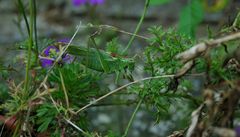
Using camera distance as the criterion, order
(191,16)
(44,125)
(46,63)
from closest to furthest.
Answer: (44,125)
(46,63)
(191,16)

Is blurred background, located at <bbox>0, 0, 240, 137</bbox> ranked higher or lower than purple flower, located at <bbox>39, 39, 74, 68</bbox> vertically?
higher

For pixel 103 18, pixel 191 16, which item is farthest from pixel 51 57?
pixel 103 18

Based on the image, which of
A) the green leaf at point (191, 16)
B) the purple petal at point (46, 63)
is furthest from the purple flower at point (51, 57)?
the green leaf at point (191, 16)

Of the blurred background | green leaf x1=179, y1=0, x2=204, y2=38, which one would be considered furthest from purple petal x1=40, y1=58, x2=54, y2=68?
the blurred background

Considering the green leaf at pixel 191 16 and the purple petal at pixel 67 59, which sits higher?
the green leaf at pixel 191 16

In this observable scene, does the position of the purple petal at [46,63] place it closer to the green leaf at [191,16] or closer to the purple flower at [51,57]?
the purple flower at [51,57]

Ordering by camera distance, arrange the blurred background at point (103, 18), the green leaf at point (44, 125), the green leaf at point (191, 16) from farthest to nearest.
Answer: the blurred background at point (103, 18) < the green leaf at point (191, 16) < the green leaf at point (44, 125)

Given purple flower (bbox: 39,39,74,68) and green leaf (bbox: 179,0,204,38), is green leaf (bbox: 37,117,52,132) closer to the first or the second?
purple flower (bbox: 39,39,74,68)

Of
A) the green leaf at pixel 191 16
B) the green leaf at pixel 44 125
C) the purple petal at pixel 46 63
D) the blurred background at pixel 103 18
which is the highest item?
the blurred background at pixel 103 18

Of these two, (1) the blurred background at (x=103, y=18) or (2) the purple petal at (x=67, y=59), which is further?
(1) the blurred background at (x=103, y=18)

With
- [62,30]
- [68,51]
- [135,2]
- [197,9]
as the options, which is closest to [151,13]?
[135,2]

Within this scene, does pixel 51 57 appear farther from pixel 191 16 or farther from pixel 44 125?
pixel 191 16
